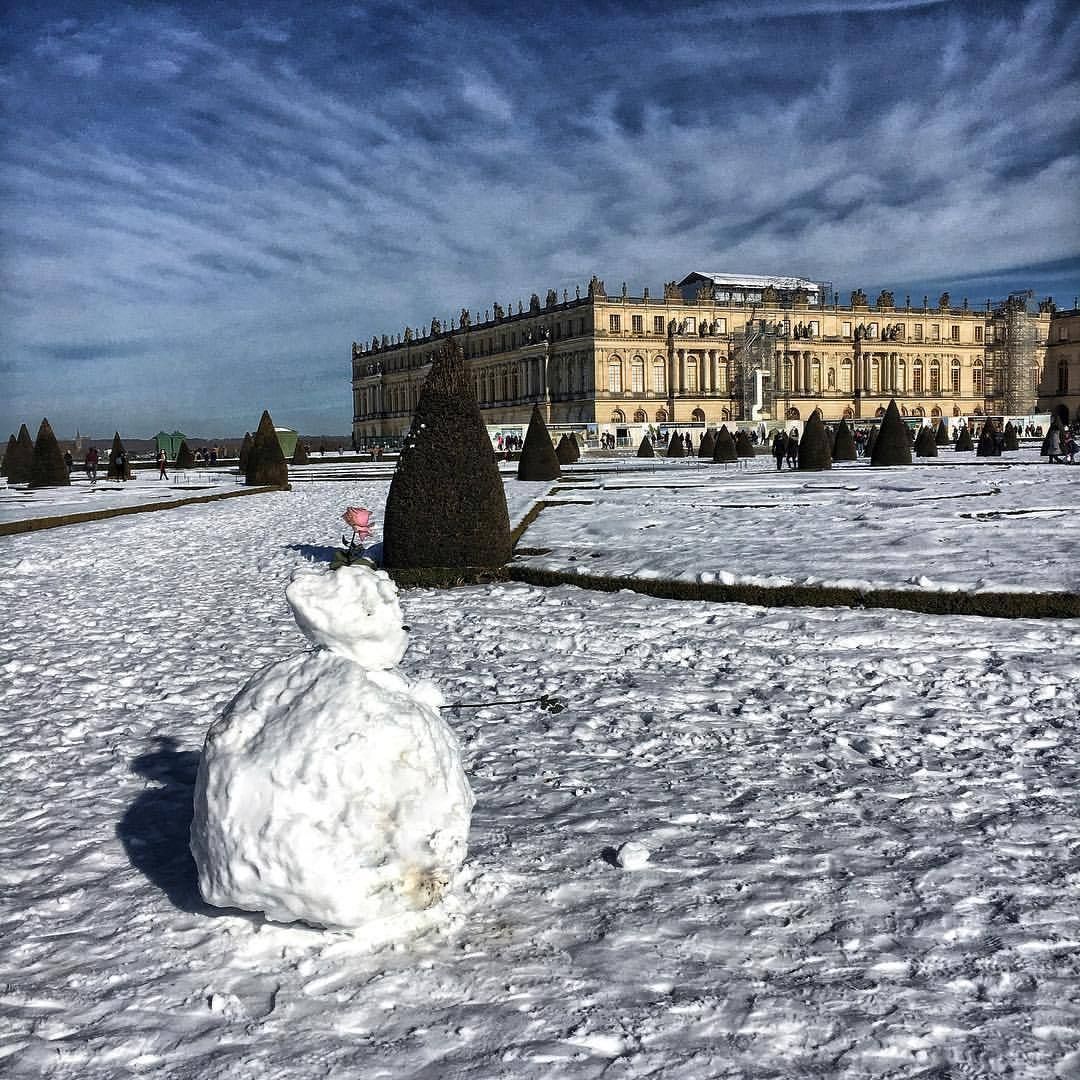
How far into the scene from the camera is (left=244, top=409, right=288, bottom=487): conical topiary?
2330cm

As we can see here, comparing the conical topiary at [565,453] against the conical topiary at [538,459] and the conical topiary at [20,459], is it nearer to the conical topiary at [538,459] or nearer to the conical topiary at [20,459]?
the conical topiary at [538,459]

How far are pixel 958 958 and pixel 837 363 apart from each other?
76.5m

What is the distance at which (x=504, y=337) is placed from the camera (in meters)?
79.1

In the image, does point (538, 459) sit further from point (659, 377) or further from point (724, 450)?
point (659, 377)

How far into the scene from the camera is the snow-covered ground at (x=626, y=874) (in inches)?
86.2

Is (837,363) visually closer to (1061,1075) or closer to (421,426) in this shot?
(421,426)

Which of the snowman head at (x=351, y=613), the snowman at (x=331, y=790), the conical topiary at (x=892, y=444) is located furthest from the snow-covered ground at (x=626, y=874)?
the conical topiary at (x=892, y=444)

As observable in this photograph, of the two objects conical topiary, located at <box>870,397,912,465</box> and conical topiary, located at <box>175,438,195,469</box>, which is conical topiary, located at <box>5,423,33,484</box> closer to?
conical topiary, located at <box>175,438,195,469</box>

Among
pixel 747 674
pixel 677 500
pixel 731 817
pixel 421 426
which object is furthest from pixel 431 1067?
pixel 677 500

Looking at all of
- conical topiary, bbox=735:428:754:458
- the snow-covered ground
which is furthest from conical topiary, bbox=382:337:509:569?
conical topiary, bbox=735:428:754:458

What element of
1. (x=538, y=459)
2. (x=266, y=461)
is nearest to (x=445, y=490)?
(x=538, y=459)

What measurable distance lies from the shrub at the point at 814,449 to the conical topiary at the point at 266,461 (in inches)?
520

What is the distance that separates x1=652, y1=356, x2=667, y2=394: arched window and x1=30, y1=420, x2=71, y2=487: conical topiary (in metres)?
50.5

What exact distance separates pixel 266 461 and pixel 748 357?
164ft
